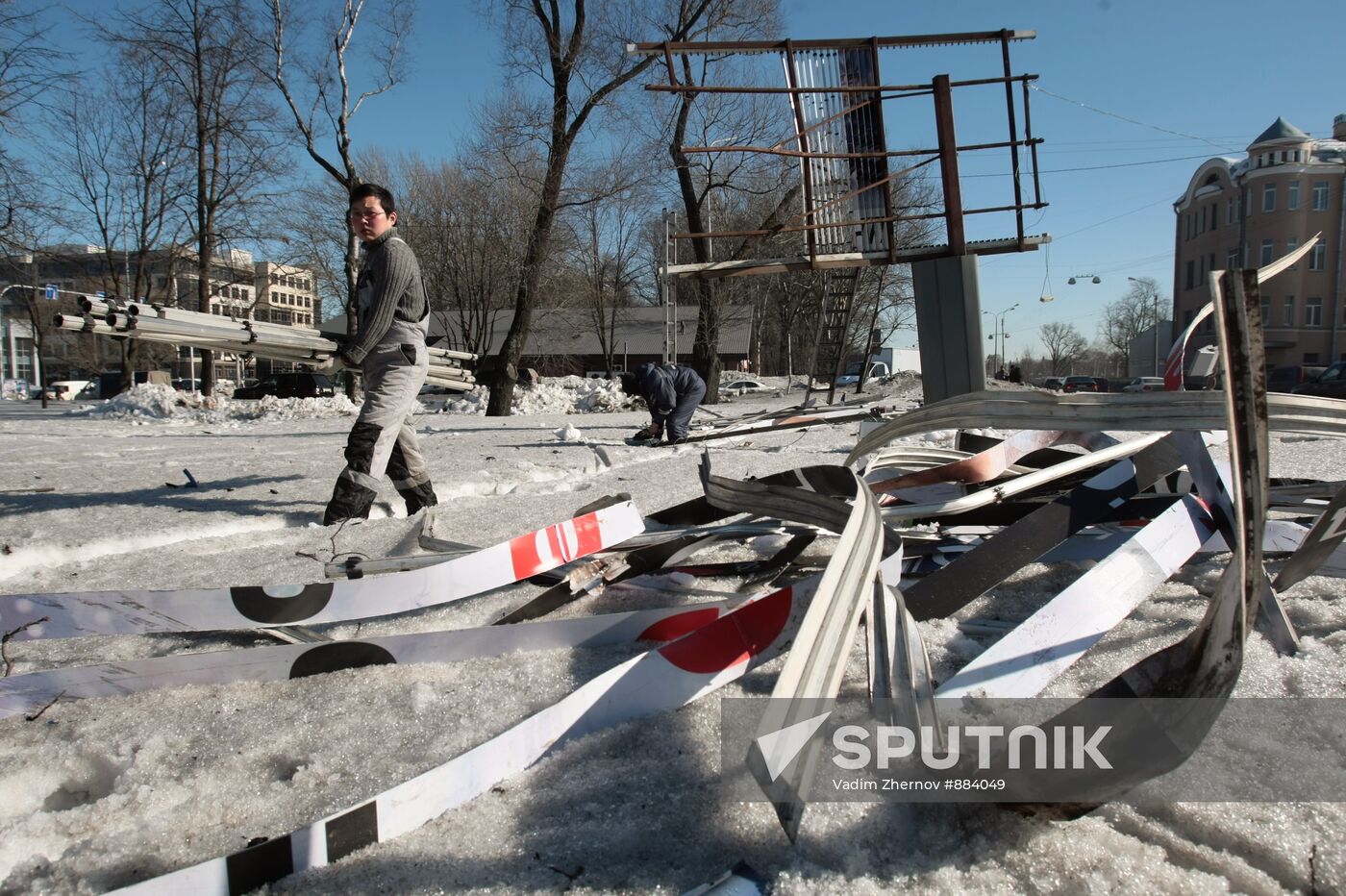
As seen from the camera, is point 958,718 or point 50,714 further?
point 50,714

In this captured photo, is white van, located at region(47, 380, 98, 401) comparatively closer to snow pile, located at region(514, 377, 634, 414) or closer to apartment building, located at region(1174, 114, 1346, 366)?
snow pile, located at region(514, 377, 634, 414)

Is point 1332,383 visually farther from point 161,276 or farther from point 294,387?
point 161,276

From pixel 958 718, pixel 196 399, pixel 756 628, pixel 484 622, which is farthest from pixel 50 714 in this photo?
pixel 196 399

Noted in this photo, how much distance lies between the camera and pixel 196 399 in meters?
19.4

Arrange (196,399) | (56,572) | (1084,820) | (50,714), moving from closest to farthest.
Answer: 1. (1084,820)
2. (50,714)
3. (56,572)
4. (196,399)

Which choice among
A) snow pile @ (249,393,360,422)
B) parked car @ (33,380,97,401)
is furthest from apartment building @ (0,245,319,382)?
parked car @ (33,380,97,401)

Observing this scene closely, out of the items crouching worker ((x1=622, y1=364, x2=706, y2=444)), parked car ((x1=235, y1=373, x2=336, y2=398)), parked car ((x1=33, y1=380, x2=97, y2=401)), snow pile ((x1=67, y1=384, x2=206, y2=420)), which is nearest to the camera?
crouching worker ((x1=622, y1=364, x2=706, y2=444))

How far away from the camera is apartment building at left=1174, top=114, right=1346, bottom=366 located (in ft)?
141

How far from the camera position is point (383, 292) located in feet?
12.5

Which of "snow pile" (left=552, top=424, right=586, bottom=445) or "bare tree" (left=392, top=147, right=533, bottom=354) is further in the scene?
"bare tree" (left=392, top=147, right=533, bottom=354)

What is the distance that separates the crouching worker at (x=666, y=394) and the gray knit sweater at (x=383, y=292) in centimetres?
467

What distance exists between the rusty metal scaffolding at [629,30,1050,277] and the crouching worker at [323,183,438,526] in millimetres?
2125

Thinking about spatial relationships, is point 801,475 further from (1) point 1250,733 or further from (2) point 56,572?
(2) point 56,572

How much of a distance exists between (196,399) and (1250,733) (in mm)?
22187
